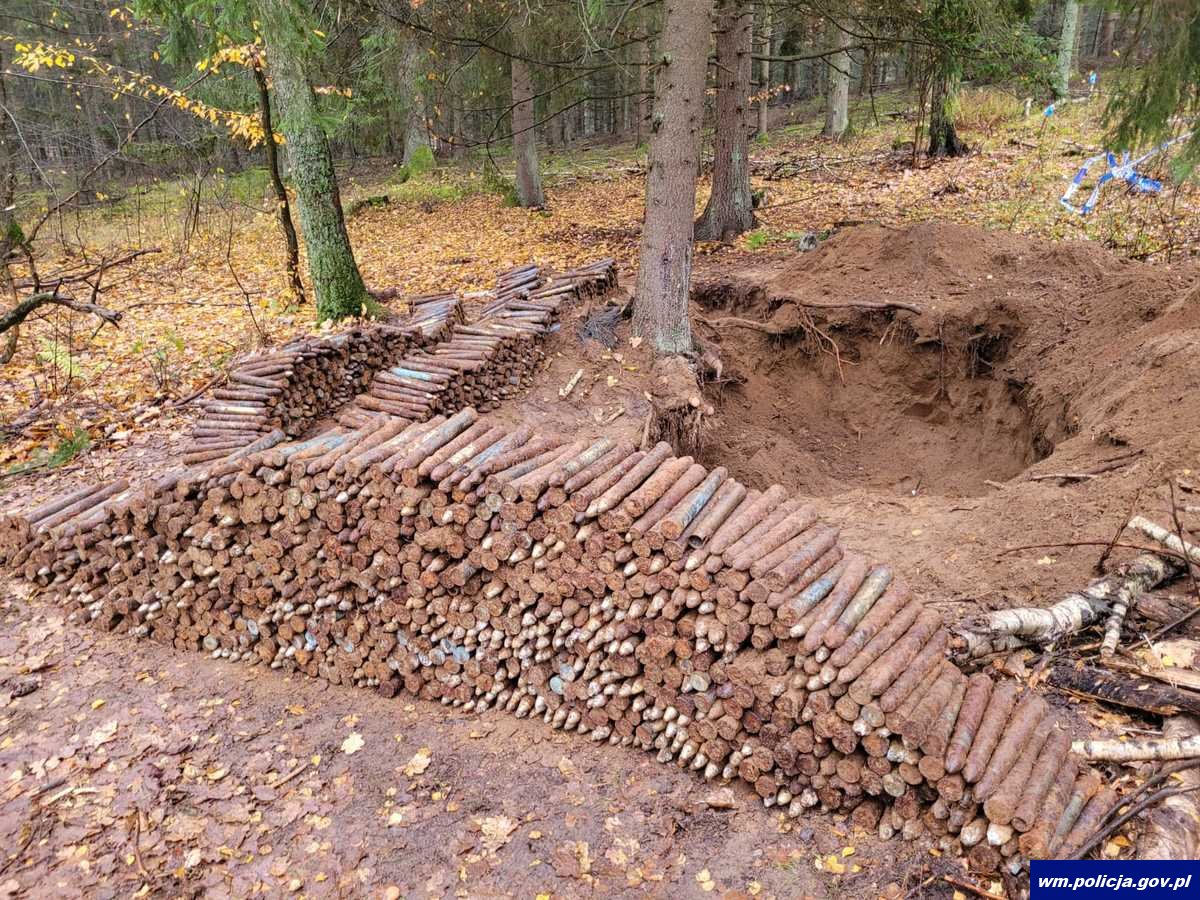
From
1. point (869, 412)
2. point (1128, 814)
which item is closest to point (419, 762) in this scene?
point (1128, 814)

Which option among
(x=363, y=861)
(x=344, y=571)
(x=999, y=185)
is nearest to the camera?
(x=363, y=861)

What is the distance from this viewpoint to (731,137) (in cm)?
1391

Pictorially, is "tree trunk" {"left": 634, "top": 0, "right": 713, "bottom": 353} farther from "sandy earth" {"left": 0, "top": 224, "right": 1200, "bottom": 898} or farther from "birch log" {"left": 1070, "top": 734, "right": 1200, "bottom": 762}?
"birch log" {"left": 1070, "top": 734, "right": 1200, "bottom": 762}

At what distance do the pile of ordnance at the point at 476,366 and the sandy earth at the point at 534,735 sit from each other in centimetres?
37

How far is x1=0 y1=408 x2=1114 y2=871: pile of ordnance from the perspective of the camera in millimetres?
3814

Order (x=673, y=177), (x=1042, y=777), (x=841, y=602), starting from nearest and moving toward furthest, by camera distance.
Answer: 1. (x=1042, y=777)
2. (x=841, y=602)
3. (x=673, y=177)

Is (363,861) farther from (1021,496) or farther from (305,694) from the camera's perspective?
(1021,496)

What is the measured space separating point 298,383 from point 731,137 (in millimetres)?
9726

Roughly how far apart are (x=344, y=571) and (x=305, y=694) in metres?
1.04

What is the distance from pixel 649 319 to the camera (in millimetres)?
9297

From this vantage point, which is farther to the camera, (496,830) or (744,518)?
(744,518)

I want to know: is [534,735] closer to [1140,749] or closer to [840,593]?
[840,593]

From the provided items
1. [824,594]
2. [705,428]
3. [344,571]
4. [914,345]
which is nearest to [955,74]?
[914,345]

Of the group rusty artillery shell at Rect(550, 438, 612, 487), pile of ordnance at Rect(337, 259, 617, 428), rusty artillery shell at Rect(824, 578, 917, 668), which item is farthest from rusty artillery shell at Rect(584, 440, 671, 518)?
pile of ordnance at Rect(337, 259, 617, 428)
